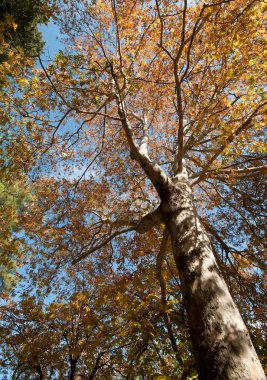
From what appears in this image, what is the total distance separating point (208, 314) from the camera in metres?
2.61

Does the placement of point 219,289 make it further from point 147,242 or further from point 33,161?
point 33,161

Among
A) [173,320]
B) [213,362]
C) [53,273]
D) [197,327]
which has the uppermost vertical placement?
[53,273]

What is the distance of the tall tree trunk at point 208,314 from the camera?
222 cm

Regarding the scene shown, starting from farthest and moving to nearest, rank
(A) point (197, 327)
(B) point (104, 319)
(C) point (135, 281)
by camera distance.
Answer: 1. (B) point (104, 319)
2. (C) point (135, 281)
3. (A) point (197, 327)

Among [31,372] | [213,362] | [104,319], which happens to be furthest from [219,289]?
[31,372]

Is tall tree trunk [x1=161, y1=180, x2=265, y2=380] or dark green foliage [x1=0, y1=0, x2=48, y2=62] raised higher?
dark green foliage [x1=0, y1=0, x2=48, y2=62]

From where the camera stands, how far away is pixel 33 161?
255 inches

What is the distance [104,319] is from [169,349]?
7.90 ft

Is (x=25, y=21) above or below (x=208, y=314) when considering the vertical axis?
above

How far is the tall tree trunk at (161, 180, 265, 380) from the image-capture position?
7.29 feet

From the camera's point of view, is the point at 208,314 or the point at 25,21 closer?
the point at 208,314

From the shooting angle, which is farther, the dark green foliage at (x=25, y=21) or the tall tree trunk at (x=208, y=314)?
the dark green foliage at (x=25, y=21)

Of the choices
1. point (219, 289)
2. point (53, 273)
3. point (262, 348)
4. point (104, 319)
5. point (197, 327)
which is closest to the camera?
point (197, 327)

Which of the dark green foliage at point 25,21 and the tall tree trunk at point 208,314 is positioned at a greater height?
the dark green foliage at point 25,21
